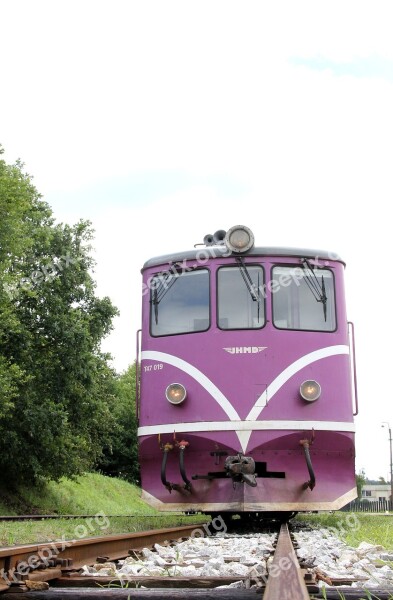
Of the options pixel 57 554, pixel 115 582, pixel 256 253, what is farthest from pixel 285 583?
pixel 256 253

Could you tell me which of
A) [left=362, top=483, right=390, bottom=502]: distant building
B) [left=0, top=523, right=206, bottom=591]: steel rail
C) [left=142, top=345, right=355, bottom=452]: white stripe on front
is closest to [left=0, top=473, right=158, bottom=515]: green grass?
[left=142, top=345, right=355, bottom=452]: white stripe on front

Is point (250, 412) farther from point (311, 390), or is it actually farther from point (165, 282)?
point (165, 282)

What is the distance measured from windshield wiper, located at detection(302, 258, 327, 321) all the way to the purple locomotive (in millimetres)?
12

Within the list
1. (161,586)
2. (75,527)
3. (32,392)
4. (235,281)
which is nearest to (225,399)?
(235,281)

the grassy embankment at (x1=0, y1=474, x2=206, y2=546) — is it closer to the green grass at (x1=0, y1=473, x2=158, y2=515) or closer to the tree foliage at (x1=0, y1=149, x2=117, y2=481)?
the green grass at (x1=0, y1=473, x2=158, y2=515)

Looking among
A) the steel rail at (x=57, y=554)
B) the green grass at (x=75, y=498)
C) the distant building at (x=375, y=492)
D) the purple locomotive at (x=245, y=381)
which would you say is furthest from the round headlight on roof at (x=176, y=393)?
the distant building at (x=375, y=492)

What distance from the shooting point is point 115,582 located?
12.4ft

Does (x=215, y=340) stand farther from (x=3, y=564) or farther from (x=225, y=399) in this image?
(x=3, y=564)

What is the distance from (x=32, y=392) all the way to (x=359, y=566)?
18825 millimetres

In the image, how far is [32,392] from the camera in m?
22.4

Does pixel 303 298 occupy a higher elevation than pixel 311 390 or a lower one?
higher

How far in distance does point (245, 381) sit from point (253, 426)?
0.52 meters

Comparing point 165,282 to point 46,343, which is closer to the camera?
point 165,282

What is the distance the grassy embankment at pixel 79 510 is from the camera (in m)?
7.53
